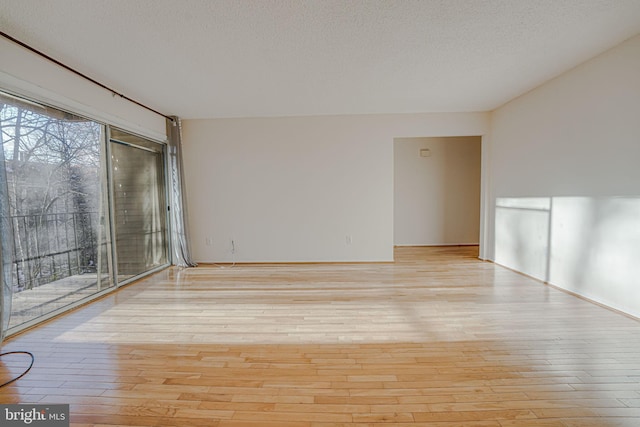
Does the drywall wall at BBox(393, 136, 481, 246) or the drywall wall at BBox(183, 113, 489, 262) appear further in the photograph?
the drywall wall at BBox(393, 136, 481, 246)

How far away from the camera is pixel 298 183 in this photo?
463cm

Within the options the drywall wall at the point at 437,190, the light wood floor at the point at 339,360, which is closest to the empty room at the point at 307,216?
the light wood floor at the point at 339,360

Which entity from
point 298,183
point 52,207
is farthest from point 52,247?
point 298,183

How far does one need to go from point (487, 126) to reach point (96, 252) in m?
6.06

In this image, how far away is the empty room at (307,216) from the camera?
1611 mm

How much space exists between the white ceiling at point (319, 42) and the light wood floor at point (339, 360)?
8.27ft

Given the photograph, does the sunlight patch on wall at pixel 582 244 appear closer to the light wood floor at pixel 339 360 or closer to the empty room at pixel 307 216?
the empty room at pixel 307 216

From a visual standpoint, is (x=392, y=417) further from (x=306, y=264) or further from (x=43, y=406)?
(x=306, y=264)

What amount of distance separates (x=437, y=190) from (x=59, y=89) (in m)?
6.25

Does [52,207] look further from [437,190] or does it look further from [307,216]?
[437,190]

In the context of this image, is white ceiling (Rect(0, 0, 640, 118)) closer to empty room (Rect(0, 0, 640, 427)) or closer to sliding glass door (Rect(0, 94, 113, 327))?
empty room (Rect(0, 0, 640, 427))

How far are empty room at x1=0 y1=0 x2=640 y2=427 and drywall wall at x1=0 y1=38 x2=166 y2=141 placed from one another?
2 centimetres

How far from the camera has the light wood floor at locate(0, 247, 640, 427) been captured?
1.41 metres

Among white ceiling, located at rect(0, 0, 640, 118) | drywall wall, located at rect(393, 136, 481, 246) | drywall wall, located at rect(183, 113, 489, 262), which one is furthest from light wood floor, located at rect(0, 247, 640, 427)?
drywall wall, located at rect(393, 136, 481, 246)
